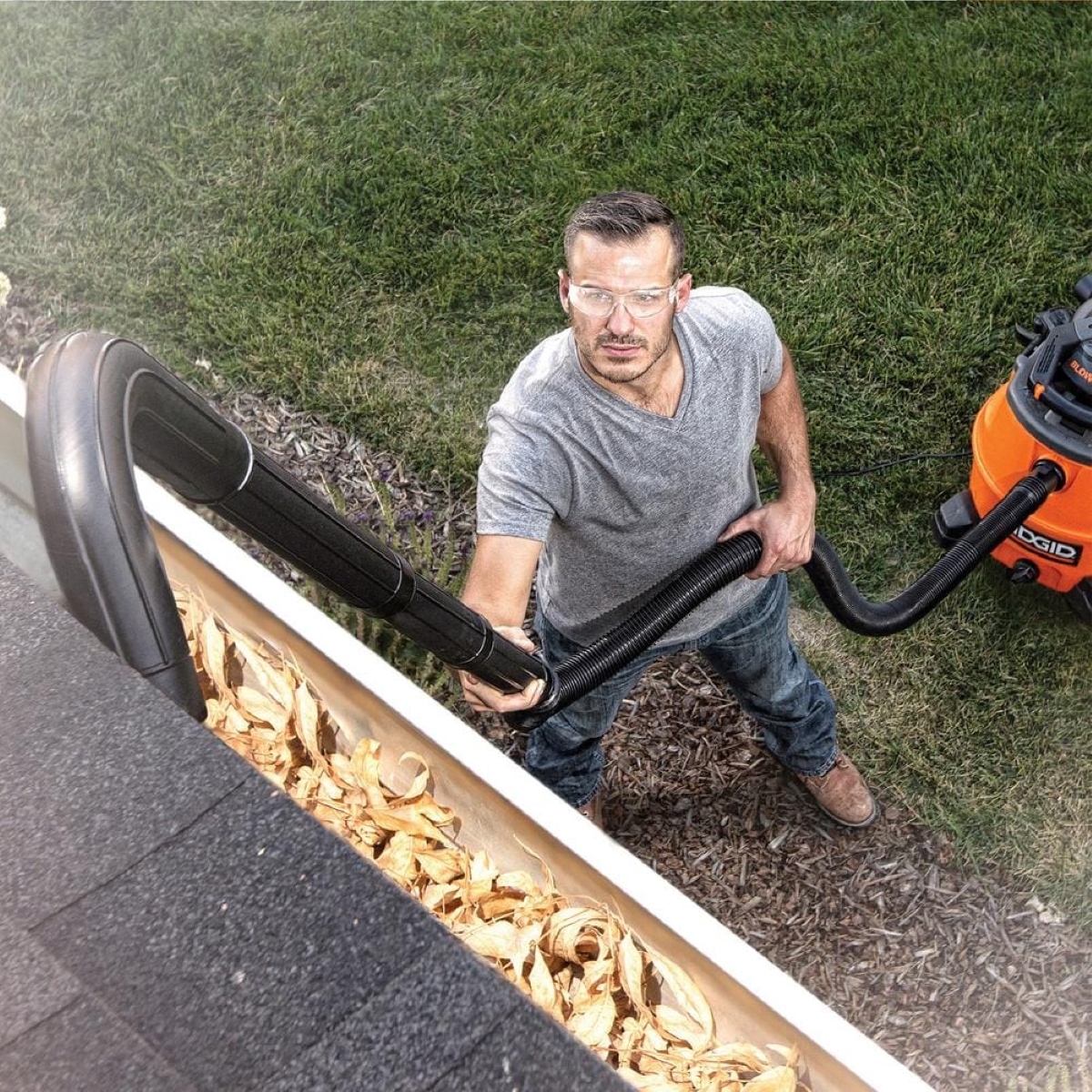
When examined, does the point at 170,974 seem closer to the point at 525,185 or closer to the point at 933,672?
the point at 933,672

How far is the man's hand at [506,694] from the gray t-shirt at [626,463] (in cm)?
24

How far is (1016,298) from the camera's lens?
4.25m

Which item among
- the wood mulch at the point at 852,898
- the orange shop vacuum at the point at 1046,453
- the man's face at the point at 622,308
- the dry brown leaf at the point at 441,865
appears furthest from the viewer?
the wood mulch at the point at 852,898

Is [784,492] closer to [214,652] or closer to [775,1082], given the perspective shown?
[214,652]

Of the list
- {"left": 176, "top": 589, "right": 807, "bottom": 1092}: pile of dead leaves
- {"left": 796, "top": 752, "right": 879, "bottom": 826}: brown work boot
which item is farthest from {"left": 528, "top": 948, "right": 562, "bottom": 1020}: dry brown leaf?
{"left": 796, "top": 752, "right": 879, "bottom": 826}: brown work boot

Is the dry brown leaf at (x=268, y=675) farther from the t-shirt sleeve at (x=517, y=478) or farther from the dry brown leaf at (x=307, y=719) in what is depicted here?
the t-shirt sleeve at (x=517, y=478)

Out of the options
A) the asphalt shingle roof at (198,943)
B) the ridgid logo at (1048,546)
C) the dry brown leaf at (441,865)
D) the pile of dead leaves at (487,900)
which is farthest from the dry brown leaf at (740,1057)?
the ridgid logo at (1048,546)

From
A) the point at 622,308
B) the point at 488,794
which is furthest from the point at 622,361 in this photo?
the point at 488,794

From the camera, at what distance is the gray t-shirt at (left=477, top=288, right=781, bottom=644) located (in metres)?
2.49

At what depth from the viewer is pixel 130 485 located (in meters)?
0.99

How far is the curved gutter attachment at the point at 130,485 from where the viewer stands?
965mm

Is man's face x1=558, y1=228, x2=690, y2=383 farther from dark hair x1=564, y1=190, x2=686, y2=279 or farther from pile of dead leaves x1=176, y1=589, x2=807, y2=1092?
pile of dead leaves x1=176, y1=589, x2=807, y2=1092

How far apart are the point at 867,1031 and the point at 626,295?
212 cm

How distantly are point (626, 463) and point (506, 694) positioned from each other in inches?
24.1
